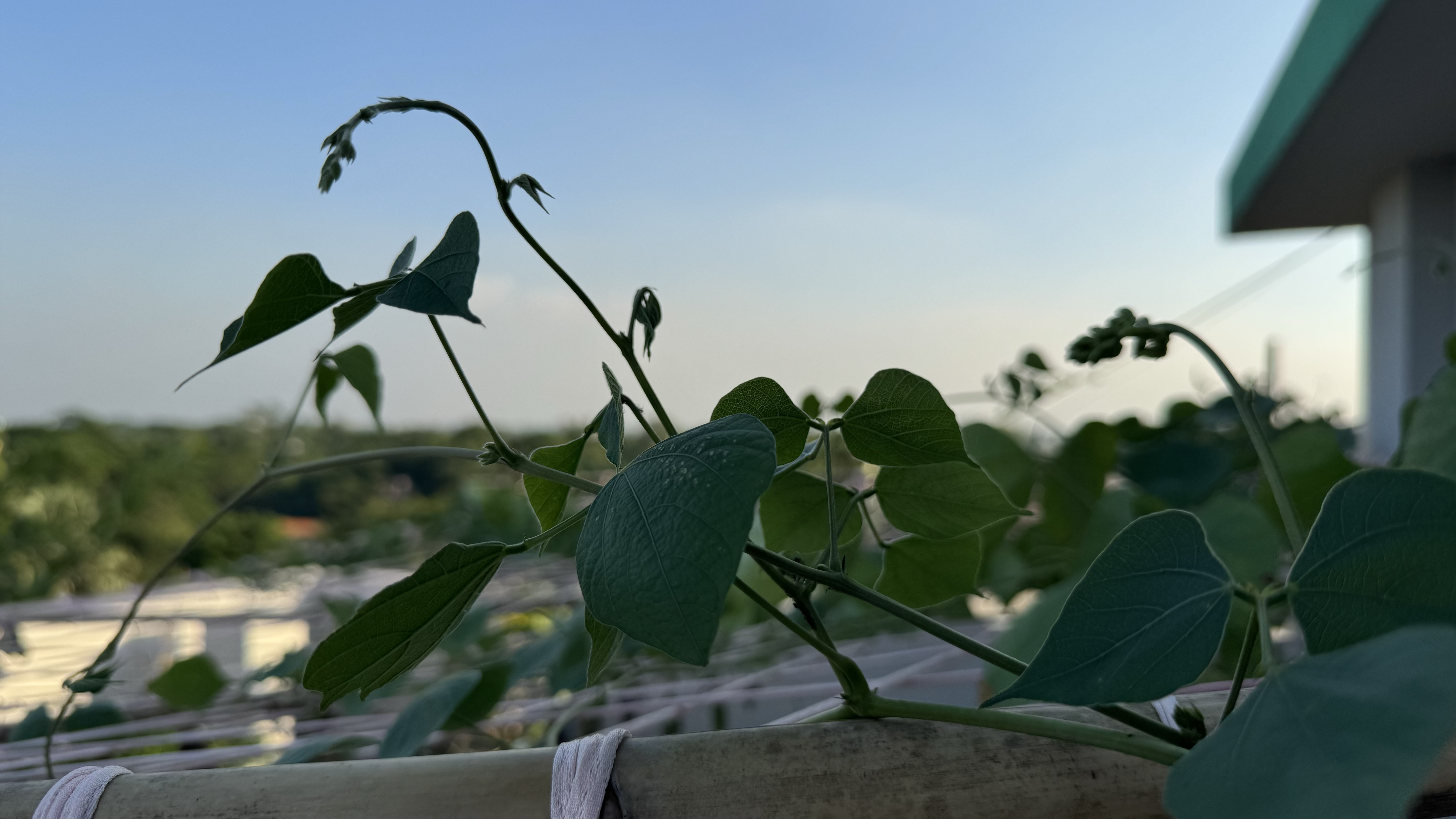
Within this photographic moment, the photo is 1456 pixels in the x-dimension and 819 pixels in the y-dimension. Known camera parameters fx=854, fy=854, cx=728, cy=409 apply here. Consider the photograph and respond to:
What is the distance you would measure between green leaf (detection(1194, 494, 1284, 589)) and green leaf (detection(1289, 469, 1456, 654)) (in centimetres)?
28

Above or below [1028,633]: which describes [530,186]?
above

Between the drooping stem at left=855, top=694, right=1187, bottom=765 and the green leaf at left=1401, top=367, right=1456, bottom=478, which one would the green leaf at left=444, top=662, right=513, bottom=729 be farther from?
the green leaf at left=1401, top=367, right=1456, bottom=478

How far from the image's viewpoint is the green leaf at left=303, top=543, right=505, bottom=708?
16cm

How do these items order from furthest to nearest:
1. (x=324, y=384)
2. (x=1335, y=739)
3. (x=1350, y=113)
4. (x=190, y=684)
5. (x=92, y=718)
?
(x=1350, y=113), (x=190, y=684), (x=92, y=718), (x=324, y=384), (x=1335, y=739)

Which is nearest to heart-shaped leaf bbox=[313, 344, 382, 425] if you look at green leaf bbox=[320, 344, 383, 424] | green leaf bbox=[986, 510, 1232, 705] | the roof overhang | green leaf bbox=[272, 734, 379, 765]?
green leaf bbox=[320, 344, 383, 424]

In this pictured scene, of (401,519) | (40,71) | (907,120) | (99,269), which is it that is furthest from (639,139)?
(40,71)

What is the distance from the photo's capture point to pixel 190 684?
0.55 meters

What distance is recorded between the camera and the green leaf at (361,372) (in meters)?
0.29

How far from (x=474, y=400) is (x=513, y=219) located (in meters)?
0.04

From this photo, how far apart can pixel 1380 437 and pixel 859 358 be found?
1.93 meters

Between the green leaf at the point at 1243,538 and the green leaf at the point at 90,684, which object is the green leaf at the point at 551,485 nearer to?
the green leaf at the point at 90,684

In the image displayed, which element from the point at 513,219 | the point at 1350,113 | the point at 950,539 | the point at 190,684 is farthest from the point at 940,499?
the point at 1350,113

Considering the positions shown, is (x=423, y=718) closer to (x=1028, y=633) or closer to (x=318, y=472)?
(x=318, y=472)

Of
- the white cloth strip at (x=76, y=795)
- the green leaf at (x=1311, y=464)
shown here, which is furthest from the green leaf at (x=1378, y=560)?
the green leaf at (x=1311, y=464)
